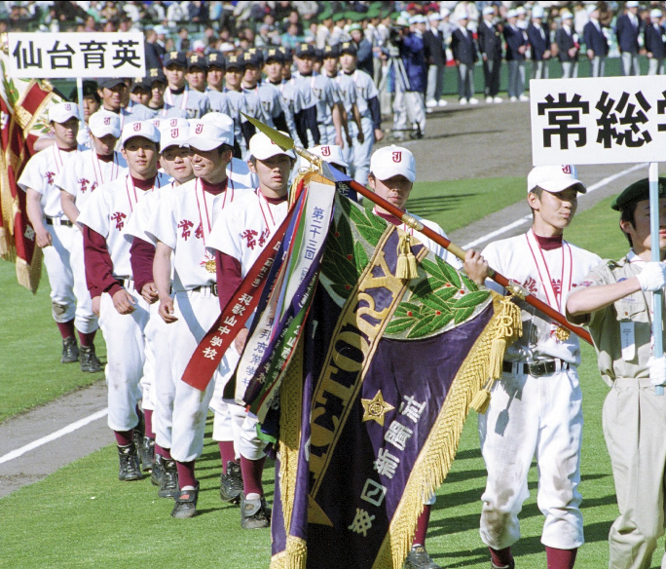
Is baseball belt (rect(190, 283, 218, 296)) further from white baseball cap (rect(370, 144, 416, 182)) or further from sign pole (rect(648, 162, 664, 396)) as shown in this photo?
sign pole (rect(648, 162, 664, 396))

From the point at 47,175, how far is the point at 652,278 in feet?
25.9

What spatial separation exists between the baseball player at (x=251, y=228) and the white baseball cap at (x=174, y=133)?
31.1 inches

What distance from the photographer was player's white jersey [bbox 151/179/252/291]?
25.3 ft

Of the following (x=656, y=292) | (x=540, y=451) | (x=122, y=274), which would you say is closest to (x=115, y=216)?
(x=122, y=274)

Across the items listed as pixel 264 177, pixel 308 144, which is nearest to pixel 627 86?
pixel 264 177

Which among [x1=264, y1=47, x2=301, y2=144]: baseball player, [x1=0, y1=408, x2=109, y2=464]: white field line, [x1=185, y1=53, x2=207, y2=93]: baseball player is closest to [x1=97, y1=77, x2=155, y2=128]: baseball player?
[x1=185, y1=53, x2=207, y2=93]: baseball player

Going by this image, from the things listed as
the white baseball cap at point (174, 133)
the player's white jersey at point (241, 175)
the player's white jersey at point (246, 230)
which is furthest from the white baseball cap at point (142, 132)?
the player's white jersey at point (246, 230)

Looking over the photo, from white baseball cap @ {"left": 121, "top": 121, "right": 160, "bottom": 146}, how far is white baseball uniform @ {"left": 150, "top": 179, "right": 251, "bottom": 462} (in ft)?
2.57

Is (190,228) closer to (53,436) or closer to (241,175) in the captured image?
(241,175)

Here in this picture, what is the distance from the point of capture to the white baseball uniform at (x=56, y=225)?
11797 mm

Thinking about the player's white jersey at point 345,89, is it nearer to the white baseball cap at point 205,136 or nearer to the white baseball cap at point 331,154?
the white baseball cap at point 331,154

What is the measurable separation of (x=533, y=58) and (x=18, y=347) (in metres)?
24.4

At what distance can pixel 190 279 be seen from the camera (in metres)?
7.73

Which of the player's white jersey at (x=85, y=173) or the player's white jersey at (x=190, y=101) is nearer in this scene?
the player's white jersey at (x=85, y=173)
